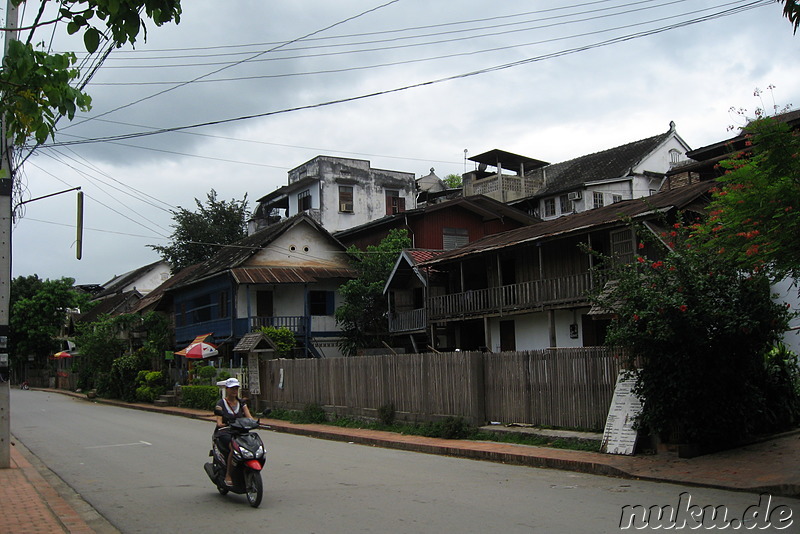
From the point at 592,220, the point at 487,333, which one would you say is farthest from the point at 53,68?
the point at 487,333

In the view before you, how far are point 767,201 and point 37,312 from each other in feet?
219

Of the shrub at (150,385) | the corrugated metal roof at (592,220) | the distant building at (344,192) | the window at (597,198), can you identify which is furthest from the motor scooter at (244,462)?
the distant building at (344,192)

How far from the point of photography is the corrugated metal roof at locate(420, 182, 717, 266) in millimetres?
22453

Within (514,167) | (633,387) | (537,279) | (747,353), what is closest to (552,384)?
(633,387)

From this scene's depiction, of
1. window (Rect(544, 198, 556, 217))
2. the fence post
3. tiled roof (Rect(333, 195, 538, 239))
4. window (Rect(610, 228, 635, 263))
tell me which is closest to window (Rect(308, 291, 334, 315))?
tiled roof (Rect(333, 195, 538, 239))

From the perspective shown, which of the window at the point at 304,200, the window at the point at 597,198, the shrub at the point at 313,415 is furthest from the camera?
the window at the point at 304,200

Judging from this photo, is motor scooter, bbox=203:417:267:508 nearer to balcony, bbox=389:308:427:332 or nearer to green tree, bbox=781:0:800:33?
green tree, bbox=781:0:800:33

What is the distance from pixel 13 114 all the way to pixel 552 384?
1109cm

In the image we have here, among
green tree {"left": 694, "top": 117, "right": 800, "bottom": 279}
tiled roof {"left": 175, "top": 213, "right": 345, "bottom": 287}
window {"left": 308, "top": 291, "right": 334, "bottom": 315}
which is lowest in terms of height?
green tree {"left": 694, "top": 117, "right": 800, "bottom": 279}

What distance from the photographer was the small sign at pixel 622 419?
1269 centimetres

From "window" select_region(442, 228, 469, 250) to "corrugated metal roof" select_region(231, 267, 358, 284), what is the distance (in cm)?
480

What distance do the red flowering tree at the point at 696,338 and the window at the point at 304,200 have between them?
36.0 metres

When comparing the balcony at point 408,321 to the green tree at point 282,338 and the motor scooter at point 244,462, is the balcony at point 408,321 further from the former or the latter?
the motor scooter at point 244,462

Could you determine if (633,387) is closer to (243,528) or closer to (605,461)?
(605,461)
